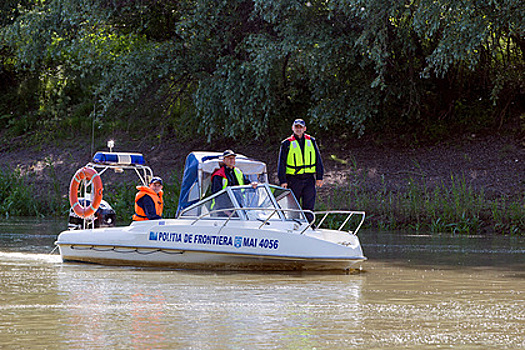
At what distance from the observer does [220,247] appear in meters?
11.2

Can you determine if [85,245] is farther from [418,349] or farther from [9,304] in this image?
[418,349]

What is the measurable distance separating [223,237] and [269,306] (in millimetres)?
3123

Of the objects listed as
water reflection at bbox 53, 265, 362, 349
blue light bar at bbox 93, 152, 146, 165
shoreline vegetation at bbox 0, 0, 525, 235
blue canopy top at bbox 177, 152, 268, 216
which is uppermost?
shoreline vegetation at bbox 0, 0, 525, 235

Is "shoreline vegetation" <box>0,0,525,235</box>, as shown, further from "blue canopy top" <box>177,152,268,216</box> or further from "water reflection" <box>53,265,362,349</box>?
"water reflection" <box>53,265,362,349</box>

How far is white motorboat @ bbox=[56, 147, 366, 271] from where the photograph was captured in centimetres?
1091

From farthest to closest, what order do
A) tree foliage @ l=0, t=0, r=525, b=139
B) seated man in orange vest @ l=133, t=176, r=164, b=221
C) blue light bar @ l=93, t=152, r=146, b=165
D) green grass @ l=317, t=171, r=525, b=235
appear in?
tree foliage @ l=0, t=0, r=525, b=139 → green grass @ l=317, t=171, r=525, b=235 → blue light bar @ l=93, t=152, r=146, b=165 → seated man in orange vest @ l=133, t=176, r=164, b=221

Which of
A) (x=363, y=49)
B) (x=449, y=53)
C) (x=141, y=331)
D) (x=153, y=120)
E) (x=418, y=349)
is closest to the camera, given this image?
(x=418, y=349)

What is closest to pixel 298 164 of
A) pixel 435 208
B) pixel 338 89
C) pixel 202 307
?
pixel 202 307

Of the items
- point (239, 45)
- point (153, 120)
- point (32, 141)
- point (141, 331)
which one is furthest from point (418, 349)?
point (32, 141)

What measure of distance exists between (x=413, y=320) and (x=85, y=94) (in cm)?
2539

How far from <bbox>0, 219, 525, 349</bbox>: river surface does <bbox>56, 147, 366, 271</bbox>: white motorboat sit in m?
0.27

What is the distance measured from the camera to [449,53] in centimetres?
1717

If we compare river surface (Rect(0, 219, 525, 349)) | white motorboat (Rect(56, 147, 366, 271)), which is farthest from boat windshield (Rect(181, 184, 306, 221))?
river surface (Rect(0, 219, 525, 349))

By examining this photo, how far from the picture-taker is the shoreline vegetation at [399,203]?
17.2 metres
